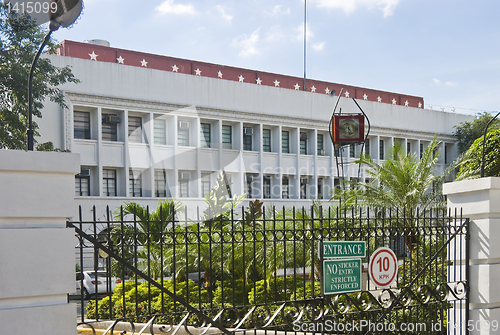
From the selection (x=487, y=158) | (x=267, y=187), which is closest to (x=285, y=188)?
(x=267, y=187)

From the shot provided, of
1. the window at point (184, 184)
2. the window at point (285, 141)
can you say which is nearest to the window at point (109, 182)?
the window at point (184, 184)

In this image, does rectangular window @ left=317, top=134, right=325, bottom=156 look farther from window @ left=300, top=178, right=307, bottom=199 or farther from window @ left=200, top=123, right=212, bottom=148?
window @ left=200, top=123, right=212, bottom=148

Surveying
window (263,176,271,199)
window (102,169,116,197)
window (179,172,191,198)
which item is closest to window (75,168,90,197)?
window (102,169,116,197)

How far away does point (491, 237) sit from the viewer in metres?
6.32

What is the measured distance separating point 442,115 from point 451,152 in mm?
3131

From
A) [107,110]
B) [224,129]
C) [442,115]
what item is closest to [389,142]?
[442,115]

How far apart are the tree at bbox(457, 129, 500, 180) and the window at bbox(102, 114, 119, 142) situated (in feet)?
56.2

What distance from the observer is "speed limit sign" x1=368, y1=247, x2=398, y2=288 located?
5.85 metres

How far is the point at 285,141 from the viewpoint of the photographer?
3288 centimetres

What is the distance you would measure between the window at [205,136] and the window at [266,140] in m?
4.12

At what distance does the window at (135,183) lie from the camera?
26.3 m

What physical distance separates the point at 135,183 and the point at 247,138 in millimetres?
8075

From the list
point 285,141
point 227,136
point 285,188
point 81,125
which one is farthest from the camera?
point 285,141

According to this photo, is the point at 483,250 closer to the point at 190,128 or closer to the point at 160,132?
the point at 160,132
